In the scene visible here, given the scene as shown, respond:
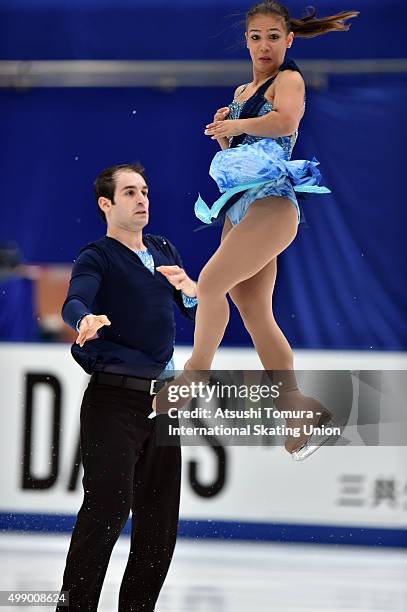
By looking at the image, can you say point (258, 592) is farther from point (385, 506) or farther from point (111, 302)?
point (111, 302)

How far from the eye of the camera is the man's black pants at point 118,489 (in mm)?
3750

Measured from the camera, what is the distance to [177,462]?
12.7ft

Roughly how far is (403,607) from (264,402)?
2.43m

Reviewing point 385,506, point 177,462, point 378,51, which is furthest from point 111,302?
point 385,506

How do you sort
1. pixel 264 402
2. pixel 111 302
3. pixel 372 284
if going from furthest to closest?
pixel 372 284, pixel 111 302, pixel 264 402

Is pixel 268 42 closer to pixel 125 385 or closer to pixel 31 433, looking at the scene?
pixel 125 385

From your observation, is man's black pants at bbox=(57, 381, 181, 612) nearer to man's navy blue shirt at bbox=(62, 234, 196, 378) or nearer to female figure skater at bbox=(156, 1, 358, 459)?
man's navy blue shirt at bbox=(62, 234, 196, 378)

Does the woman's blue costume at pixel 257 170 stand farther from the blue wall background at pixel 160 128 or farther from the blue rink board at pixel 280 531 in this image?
the blue rink board at pixel 280 531

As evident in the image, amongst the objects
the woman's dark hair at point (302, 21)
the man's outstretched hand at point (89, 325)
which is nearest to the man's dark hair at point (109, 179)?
the man's outstretched hand at point (89, 325)

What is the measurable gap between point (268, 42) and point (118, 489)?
154 cm

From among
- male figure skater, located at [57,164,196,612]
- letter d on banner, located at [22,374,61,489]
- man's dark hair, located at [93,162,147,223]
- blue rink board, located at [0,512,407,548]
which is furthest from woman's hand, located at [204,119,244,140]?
blue rink board, located at [0,512,407,548]

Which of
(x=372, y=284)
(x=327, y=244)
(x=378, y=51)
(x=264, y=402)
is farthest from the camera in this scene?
(x=372, y=284)

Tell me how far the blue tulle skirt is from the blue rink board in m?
3.04

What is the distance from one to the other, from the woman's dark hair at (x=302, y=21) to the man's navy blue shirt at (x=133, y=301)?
88 centimetres
